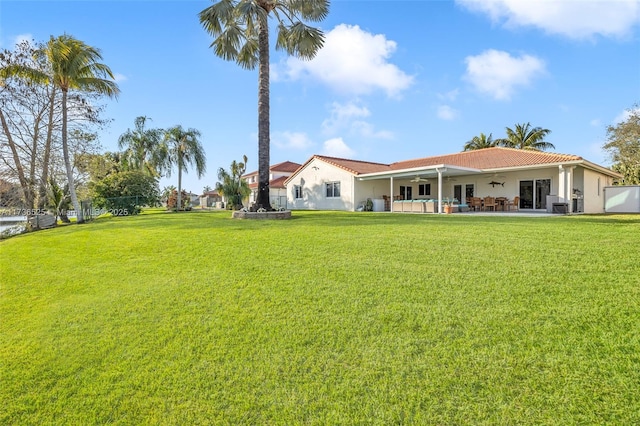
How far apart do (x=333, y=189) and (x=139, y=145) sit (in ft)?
75.9

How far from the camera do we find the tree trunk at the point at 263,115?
43.9ft

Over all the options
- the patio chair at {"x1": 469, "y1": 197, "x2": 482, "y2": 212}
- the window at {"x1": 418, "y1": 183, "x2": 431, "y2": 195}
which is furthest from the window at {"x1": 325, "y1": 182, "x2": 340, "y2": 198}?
the patio chair at {"x1": 469, "y1": 197, "x2": 482, "y2": 212}

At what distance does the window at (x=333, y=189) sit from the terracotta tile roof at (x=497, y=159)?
5781 mm

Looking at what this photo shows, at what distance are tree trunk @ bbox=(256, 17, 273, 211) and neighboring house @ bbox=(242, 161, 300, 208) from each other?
717 inches

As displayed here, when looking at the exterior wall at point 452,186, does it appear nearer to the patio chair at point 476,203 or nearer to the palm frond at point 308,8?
the patio chair at point 476,203

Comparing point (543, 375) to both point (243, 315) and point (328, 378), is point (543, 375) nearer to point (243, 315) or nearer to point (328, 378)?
point (328, 378)

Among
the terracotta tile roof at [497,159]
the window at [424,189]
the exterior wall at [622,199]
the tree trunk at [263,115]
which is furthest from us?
the window at [424,189]

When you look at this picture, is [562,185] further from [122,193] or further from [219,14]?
[122,193]

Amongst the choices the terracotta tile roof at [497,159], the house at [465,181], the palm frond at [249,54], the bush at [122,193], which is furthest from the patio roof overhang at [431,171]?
the bush at [122,193]

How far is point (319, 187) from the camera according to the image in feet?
85.2

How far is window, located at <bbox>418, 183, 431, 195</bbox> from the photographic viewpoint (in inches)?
952

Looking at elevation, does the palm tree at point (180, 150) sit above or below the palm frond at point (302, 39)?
below

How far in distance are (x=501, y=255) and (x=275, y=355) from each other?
4474 mm

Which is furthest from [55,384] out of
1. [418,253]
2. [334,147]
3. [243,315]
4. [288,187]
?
[334,147]
